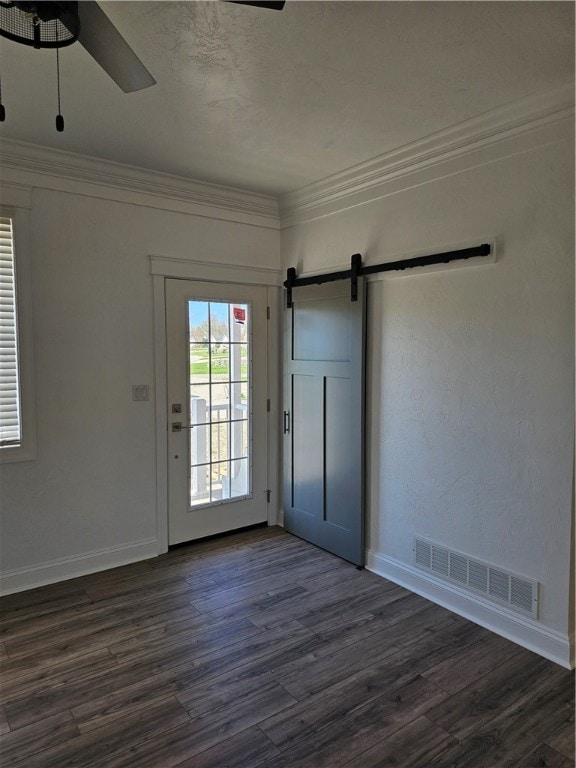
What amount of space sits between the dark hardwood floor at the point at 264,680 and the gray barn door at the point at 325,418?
20.7 inches

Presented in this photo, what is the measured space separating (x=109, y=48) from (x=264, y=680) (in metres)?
2.57

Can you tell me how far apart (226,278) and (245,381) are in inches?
32.8

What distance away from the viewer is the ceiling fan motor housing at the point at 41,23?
134 centimetres

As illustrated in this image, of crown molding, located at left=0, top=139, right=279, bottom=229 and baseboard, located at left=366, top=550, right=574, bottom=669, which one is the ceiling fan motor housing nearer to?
crown molding, located at left=0, top=139, right=279, bottom=229

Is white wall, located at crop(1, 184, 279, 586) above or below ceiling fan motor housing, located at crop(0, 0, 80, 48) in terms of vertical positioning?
below

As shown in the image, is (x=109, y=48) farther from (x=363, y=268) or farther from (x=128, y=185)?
(x=363, y=268)

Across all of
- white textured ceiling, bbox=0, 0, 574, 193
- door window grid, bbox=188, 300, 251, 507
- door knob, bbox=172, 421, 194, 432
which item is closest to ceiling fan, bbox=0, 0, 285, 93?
white textured ceiling, bbox=0, 0, 574, 193

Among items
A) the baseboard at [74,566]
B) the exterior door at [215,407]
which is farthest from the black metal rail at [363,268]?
the baseboard at [74,566]

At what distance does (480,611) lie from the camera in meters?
2.75

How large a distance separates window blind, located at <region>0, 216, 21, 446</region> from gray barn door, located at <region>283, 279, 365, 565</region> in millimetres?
1950

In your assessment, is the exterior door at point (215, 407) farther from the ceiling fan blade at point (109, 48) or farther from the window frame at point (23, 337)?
the ceiling fan blade at point (109, 48)

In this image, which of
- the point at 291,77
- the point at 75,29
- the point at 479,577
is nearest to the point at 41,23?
the point at 75,29

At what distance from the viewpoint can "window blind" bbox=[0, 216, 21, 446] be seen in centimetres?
297

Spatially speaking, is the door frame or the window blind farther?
the door frame
